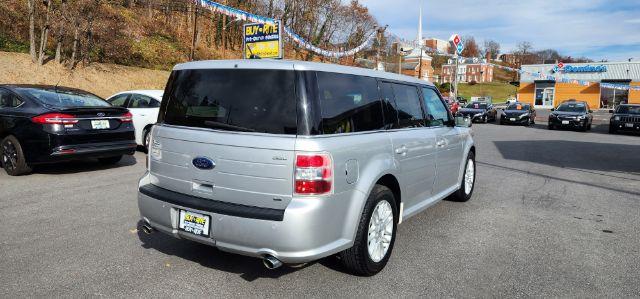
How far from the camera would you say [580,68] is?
57.2 metres

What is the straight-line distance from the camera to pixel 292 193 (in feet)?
10.2

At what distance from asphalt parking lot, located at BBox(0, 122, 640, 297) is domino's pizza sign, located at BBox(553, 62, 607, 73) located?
56.6 meters

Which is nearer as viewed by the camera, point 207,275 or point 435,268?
point 207,275

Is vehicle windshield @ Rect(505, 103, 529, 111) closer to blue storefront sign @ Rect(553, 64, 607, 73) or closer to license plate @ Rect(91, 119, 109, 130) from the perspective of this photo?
license plate @ Rect(91, 119, 109, 130)

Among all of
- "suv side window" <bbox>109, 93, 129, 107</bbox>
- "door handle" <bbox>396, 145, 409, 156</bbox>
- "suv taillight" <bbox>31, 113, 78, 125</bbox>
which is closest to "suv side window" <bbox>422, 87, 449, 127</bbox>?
"door handle" <bbox>396, 145, 409, 156</bbox>

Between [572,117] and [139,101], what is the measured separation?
20913 mm

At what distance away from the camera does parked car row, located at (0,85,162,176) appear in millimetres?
6855

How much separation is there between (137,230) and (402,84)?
3.20 meters

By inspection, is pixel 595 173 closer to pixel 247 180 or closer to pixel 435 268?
pixel 435 268

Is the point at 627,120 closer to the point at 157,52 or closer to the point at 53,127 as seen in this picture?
the point at 53,127

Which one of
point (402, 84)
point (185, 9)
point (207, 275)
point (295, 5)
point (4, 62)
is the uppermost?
point (295, 5)

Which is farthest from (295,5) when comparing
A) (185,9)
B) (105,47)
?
(105,47)

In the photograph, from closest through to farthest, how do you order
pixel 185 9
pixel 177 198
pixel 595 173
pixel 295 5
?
pixel 177 198
pixel 595 173
pixel 185 9
pixel 295 5

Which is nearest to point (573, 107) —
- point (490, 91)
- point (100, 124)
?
point (100, 124)
